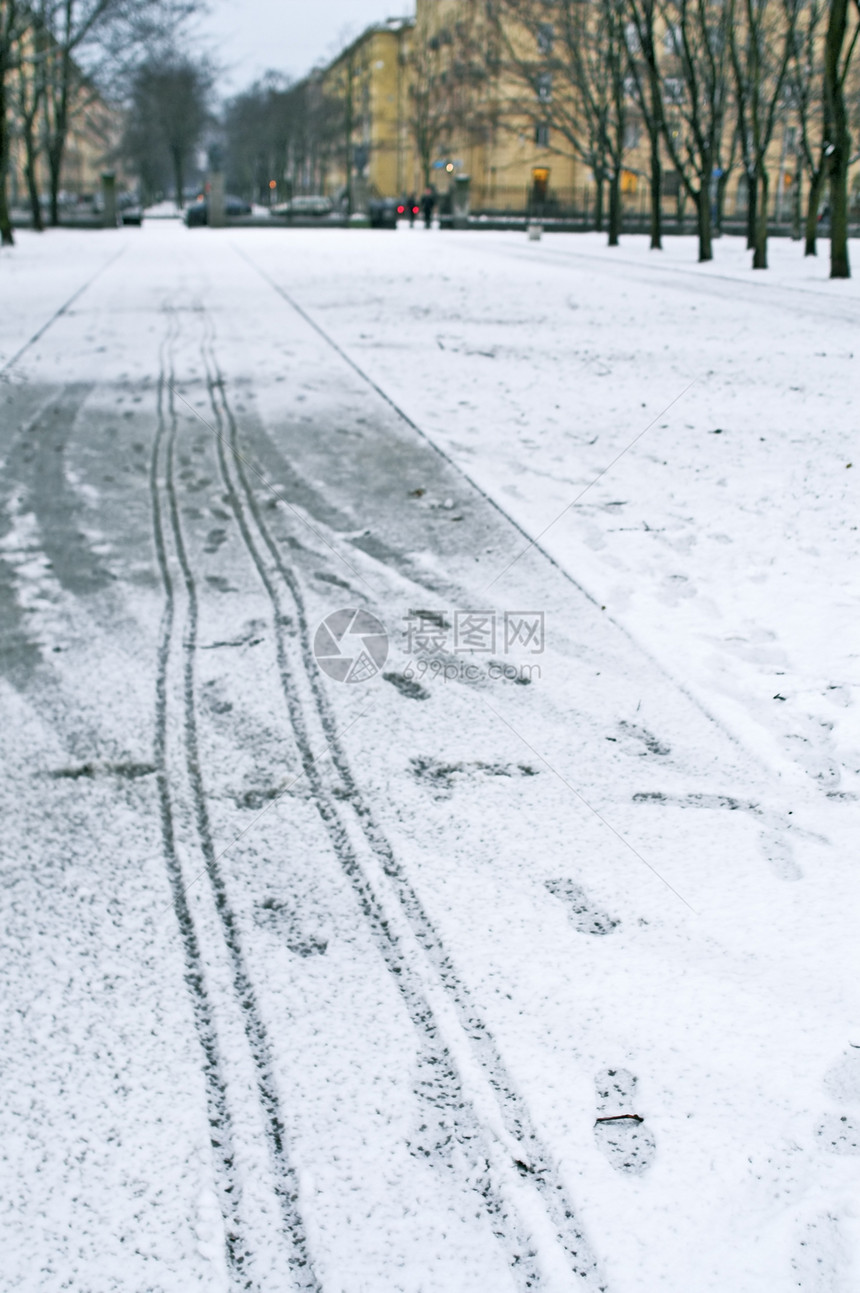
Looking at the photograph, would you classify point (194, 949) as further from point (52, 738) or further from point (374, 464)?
point (374, 464)

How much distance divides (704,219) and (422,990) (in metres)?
20.2

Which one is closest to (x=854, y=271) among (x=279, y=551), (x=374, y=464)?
(x=374, y=464)

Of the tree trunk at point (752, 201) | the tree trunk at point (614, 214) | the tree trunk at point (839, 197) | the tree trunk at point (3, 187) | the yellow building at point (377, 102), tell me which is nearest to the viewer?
the tree trunk at point (839, 197)

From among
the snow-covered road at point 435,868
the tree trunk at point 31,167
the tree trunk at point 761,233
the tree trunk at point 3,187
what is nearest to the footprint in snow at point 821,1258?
the snow-covered road at point 435,868

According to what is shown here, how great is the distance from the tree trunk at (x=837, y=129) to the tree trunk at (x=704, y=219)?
170 inches

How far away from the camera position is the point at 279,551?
4762 millimetres

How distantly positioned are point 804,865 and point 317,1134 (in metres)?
1.39

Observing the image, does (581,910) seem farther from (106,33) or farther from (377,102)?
(377,102)

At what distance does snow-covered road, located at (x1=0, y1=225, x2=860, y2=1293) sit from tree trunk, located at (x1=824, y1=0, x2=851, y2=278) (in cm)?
936

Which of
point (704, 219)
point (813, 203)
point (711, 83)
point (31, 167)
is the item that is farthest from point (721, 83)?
point (31, 167)

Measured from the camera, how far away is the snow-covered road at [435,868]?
1.74 metres

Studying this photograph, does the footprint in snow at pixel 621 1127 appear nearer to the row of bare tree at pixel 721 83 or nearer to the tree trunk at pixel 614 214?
the row of bare tree at pixel 721 83

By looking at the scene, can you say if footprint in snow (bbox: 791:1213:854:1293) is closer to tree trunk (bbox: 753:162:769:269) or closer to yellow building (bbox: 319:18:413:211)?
tree trunk (bbox: 753:162:769:269)

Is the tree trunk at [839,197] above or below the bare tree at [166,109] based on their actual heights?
below
